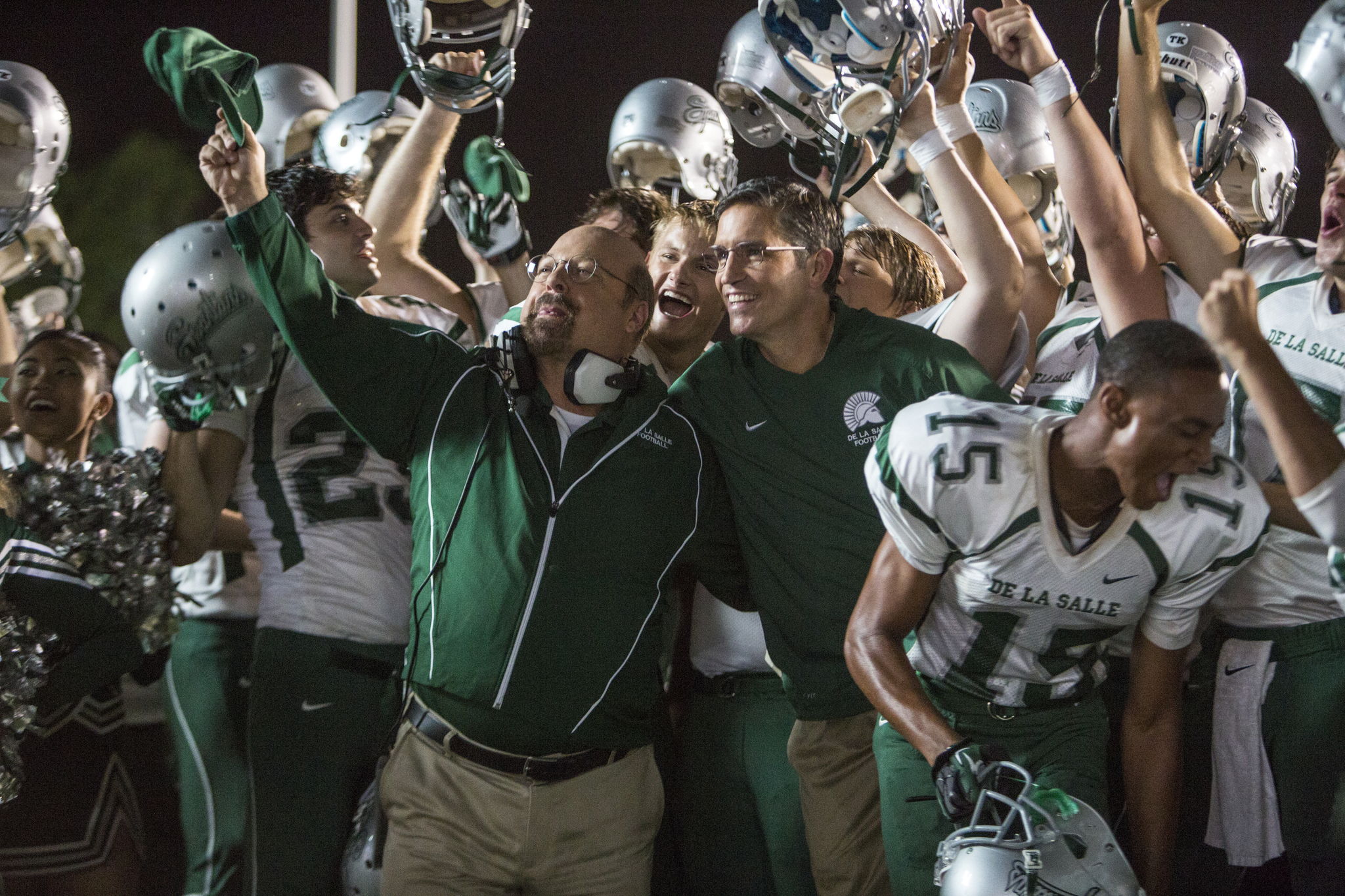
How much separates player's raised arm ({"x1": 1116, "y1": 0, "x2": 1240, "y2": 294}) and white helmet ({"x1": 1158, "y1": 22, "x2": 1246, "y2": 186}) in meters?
0.48

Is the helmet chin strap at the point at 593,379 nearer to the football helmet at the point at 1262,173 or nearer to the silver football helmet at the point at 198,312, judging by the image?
the silver football helmet at the point at 198,312

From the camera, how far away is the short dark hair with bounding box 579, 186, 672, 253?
10.5 ft

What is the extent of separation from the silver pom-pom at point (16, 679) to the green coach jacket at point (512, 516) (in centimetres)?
70

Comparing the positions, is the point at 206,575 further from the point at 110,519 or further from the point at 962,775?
the point at 962,775

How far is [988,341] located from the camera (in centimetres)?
270

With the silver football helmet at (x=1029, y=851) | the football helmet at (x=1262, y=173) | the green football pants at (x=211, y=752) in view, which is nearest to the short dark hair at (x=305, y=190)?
the green football pants at (x=211, y=752)

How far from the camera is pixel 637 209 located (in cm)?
321

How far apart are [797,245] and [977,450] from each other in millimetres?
818

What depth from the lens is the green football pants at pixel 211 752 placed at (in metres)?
2.89

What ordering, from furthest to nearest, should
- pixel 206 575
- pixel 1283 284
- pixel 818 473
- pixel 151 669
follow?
pixel 206 575 → pixel 151 669 → pixel 818 473 → pixel 1283 284

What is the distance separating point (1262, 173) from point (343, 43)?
4.32 metres

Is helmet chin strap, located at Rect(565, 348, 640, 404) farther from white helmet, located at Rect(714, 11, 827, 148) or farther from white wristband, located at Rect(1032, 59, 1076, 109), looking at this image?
white wristband, located at Rect(1032, 59, 1076, 109)

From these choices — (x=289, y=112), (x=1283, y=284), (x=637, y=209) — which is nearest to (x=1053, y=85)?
(x=1283, y=284)

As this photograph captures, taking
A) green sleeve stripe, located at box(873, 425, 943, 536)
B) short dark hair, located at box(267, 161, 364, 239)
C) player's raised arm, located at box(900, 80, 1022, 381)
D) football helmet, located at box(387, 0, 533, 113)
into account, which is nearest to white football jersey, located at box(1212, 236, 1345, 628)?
player's raised arm, located at box(900, 80, 1022, 381)
